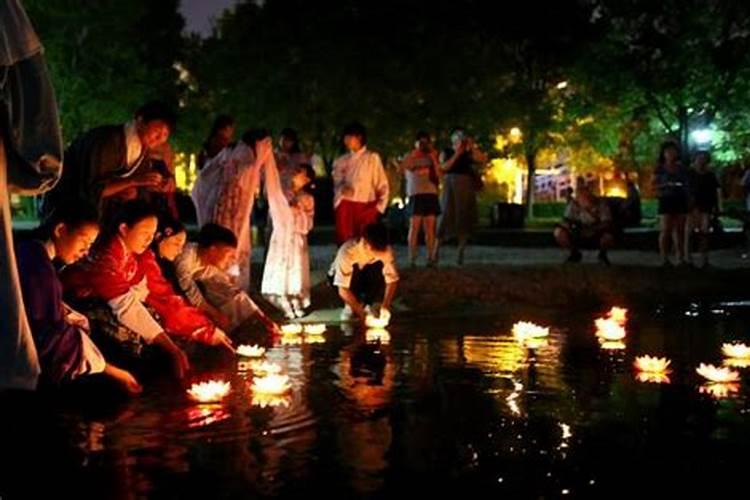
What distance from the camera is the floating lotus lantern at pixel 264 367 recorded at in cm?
802

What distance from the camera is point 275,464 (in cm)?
529

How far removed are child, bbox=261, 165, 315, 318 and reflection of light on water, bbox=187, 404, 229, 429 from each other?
502 cm

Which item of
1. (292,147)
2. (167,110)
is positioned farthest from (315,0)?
(167,110)

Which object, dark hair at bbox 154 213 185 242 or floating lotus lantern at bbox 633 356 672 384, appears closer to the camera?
floating lotus lantern at bbox 633 356 672 384

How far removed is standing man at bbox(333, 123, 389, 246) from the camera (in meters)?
12.4

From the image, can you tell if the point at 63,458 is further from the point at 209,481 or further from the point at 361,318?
the point at 361,318

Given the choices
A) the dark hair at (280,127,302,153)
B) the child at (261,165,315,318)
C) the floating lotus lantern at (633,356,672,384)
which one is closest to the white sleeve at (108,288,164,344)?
the floating lotus lantern at (633,356,672,384)

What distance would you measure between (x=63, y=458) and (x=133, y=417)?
1.01 meters

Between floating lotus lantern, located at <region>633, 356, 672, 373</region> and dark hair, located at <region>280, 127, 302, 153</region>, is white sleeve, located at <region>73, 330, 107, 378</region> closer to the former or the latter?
floating lotus lantern, located at <region>633, 356, 672, 373</region>

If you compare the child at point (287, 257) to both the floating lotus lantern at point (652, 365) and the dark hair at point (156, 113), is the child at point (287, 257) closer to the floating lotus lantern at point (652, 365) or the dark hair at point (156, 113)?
the dark hair at point (156, 113)

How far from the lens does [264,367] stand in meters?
8.18

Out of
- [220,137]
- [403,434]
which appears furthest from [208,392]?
[220,137]

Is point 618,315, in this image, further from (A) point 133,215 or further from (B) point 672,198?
(A) point 133,215

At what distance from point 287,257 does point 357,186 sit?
1110 millimetres
